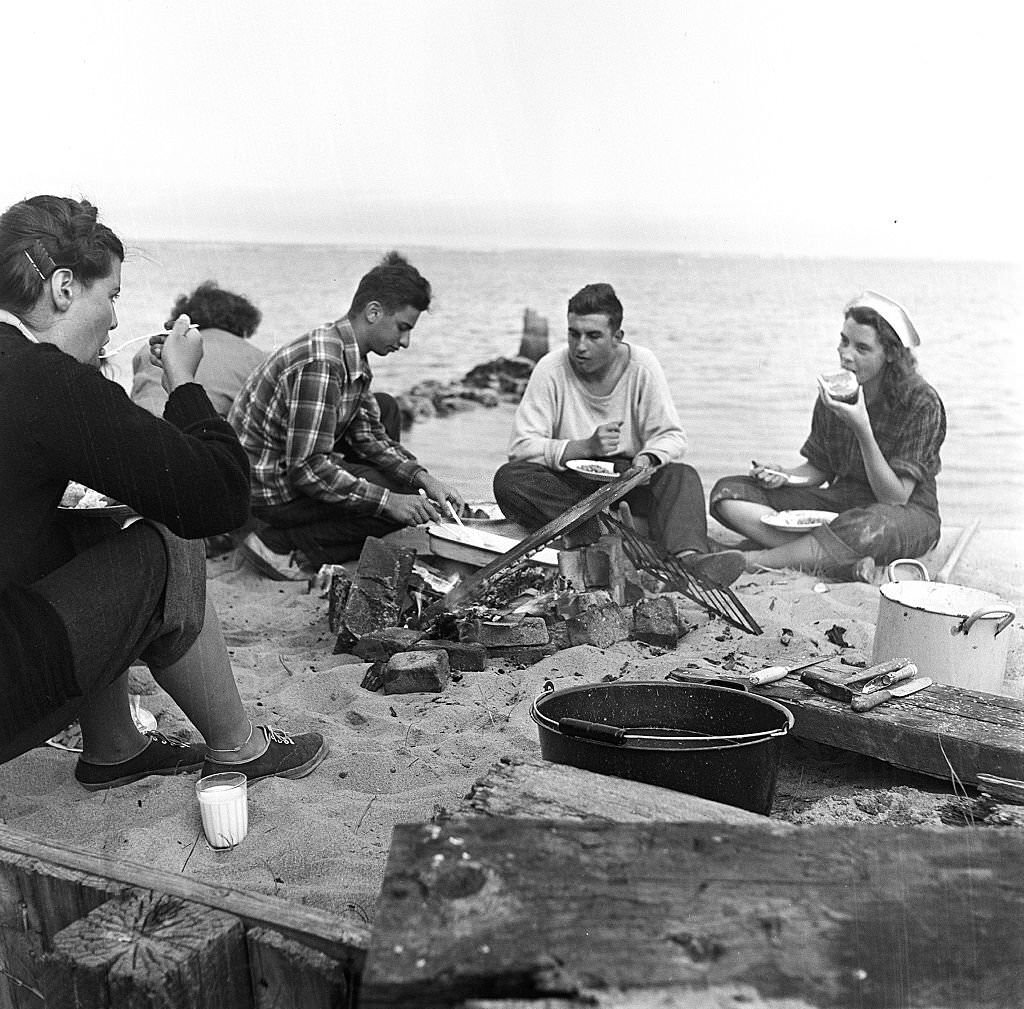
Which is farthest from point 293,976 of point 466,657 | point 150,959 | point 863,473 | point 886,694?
point 863,473

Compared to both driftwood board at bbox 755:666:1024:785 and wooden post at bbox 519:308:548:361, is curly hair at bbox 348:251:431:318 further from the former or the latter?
wooden post at bbox 519:308:548:361

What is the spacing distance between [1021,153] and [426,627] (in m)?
3.66

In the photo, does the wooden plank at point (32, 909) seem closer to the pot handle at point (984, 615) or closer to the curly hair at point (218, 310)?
the pot handle at point (984, 615)

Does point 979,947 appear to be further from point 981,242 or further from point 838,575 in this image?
point 981,242

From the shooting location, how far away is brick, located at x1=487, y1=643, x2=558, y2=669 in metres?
3.80

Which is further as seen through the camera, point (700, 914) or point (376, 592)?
point (376, 592)

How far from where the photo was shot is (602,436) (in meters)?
4.99

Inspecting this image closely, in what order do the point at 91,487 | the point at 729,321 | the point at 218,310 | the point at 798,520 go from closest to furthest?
1. the point at 91,487
2. the point at 798,520
3. the point at 218,310
4. the point at 729,321

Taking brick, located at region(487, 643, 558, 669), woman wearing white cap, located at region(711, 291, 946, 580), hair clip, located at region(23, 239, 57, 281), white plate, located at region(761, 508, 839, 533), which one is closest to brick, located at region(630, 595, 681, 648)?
brick, located at region(487, 643, 558, 669)

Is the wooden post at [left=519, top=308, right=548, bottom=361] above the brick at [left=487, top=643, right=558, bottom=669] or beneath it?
above

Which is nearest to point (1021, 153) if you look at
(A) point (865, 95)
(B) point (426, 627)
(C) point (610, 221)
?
(A) point (865, 95)

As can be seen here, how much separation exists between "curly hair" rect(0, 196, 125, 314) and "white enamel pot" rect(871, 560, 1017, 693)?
234 cm

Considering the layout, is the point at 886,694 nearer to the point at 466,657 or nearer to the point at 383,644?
the point at 466,657

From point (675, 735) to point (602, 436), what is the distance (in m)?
2.69
